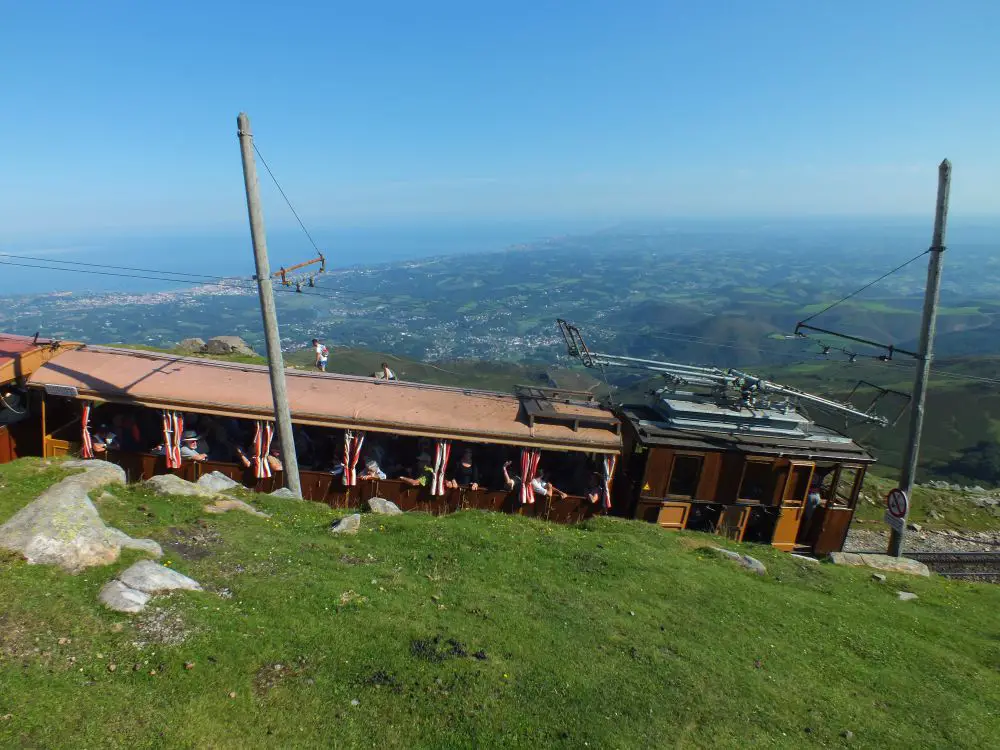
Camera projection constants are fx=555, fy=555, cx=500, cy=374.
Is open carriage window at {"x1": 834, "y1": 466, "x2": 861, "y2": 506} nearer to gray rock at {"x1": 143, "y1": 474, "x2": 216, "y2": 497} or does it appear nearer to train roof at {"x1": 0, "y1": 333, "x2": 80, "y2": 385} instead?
gray rock at {"x1": 143, "y1": 474, "x2": 216, "y2": 497}

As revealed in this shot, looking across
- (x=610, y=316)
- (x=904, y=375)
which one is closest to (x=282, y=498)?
(x=904, y=375)

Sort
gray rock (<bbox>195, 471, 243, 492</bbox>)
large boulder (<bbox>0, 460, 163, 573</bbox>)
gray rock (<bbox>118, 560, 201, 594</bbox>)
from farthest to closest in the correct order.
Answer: gray rock (<bbox>195, 471, 243, 492</bbox>)
large boulder (<bbox>0, 460, 163, 573</bbox>)
gray rock (<bbox>118, 560, 201, 594</bbox>)

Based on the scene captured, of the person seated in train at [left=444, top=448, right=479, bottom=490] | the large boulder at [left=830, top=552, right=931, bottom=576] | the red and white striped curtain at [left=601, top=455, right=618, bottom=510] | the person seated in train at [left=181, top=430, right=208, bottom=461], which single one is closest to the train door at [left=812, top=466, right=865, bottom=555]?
the large boulder at [left=830, top=552, right=931, bottom=576]

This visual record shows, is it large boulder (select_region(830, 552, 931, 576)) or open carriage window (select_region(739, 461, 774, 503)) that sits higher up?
open carriage window (select_region(739, 461, 774, 503))

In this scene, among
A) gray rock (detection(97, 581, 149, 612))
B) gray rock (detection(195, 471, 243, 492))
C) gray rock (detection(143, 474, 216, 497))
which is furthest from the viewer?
gray rock (detection(195, 471, 243, 492))

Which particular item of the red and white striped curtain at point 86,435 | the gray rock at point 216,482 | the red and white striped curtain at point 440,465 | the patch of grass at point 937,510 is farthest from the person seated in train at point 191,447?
the patch of grass at point 937,510

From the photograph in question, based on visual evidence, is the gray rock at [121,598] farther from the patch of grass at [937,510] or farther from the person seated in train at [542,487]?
the patch of grass at [937,510]

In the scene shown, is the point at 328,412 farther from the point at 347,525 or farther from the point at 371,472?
the point at 347,525

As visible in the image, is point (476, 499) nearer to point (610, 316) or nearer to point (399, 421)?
point (399, 421)
